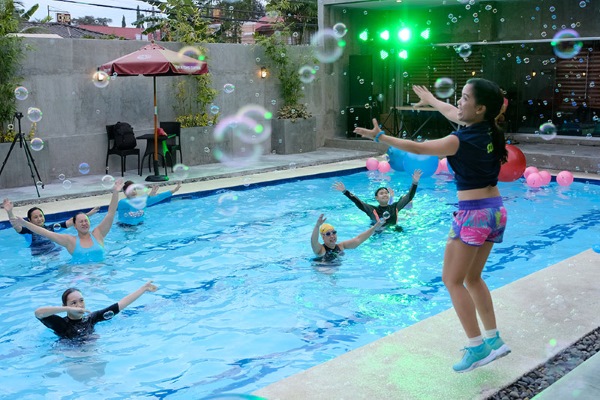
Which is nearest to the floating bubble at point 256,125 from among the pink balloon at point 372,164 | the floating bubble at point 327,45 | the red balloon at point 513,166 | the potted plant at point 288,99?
the potted plant at point 288,99

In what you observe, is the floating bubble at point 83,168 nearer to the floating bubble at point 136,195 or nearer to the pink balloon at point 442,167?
the floating bubble at point 136,195

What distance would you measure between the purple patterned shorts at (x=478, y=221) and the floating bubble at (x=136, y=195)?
6.13 m

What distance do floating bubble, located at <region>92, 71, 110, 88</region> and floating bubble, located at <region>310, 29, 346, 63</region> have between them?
646cm

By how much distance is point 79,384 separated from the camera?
5148 mm

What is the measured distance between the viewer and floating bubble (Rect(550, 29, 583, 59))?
1730 cm

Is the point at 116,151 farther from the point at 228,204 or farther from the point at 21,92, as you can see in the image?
the point at 228,204

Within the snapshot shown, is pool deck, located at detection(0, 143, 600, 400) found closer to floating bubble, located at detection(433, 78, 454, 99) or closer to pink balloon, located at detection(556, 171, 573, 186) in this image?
floating bubble, located at detection(433, 78, 454, 99)

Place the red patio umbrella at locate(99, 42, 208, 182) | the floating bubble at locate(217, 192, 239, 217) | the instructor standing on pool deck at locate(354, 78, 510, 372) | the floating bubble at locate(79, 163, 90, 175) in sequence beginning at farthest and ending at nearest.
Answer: the red patio umbrella at locate(99, 42, 208, 182), the floating bubble at locate(79, 163, 90, 175), the floating bubble at locate(217, 192, 239, 217), the instructor standing on pool deck at locate(354, 78, 510, 372)

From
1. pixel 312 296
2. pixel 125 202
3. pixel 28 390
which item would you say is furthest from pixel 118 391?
pixel 125 202

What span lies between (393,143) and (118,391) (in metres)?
2.72

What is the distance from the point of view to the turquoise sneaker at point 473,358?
4.21m

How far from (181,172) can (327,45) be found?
21.5 feet

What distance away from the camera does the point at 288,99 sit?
691 inches

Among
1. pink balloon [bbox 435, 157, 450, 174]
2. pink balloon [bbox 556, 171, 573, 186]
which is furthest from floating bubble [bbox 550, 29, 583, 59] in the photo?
pink balloon [bbox 556, 171, 573, 186]
